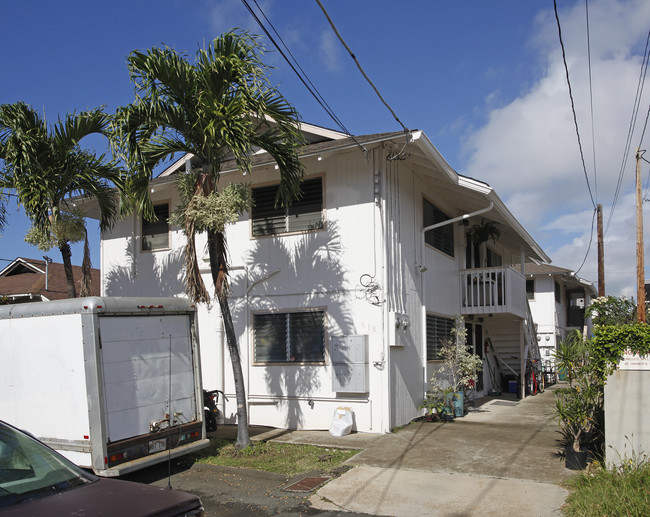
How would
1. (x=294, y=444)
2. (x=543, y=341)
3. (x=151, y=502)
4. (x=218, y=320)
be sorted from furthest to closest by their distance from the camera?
(x=543, y=341) → (x=218, y=320) → (x=294, y=444) → (x=151, y=502)

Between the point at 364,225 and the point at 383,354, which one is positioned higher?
the point at 364,225

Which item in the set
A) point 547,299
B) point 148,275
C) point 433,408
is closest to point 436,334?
point 433,408

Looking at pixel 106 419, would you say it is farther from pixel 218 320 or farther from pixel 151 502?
pixel 218 320

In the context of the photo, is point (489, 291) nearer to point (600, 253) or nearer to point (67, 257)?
point (67, 257)

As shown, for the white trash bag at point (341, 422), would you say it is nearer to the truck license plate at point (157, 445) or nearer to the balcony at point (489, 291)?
the truck license plate at point (157, 445)

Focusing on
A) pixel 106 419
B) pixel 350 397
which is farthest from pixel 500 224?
pixel 106 419

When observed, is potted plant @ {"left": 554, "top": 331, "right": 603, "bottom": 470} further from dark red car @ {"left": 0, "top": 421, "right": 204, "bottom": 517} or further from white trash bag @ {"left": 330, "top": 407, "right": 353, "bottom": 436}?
dark red car @ {"left": 0, "top": 421, "right": 204, "bottom": 517}

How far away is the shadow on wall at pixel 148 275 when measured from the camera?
13.5m

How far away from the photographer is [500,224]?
1666 cm

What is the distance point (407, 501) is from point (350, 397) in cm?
416

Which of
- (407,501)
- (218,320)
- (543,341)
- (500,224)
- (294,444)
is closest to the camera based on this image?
(407,501)

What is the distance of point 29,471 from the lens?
4027mm

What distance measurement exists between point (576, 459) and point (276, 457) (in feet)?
14.5

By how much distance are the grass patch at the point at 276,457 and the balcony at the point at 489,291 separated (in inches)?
282
